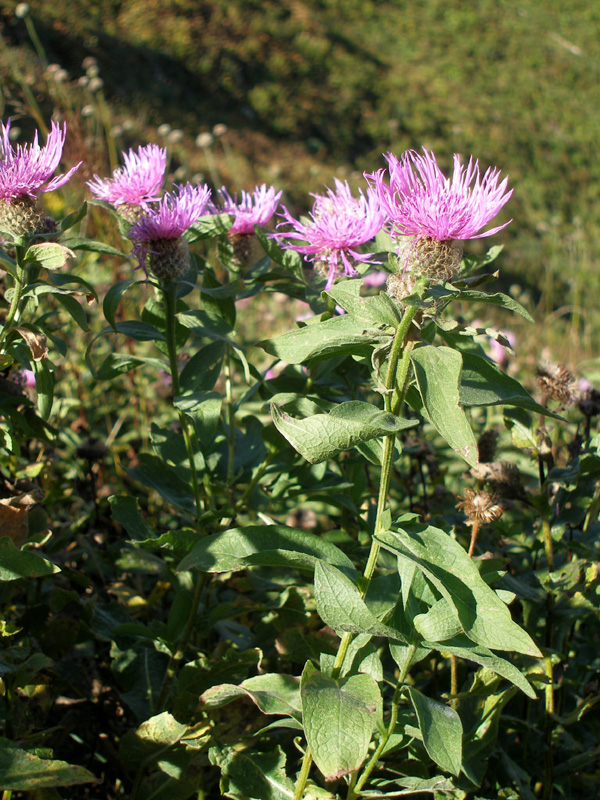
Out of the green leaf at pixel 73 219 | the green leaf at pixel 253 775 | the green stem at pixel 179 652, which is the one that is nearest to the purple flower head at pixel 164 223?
the green leaf at pixel 73 219

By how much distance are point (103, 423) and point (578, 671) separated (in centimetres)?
205

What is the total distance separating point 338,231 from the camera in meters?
1.48

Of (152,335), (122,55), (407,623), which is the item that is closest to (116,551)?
(152,335)

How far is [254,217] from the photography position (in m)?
1.63

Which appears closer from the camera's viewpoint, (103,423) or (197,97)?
(103,423)

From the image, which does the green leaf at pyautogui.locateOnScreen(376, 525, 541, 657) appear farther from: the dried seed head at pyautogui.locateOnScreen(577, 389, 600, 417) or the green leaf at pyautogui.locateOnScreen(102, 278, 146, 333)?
the dried seed head at pyautogui.locateOnScreen(577, 389, 600, 417)

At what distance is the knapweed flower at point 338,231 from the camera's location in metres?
1.46

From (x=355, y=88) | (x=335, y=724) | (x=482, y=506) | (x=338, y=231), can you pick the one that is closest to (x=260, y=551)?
(x=335, y=724)

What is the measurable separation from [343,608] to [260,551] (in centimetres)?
18

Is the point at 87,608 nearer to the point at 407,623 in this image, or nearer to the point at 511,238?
the point at 407,623

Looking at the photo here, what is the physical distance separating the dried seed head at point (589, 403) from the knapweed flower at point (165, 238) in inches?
42.8

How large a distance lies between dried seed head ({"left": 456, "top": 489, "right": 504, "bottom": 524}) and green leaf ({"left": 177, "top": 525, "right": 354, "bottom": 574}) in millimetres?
332

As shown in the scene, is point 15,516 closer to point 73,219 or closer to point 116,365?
point 116,365

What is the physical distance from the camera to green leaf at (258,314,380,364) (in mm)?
1075
